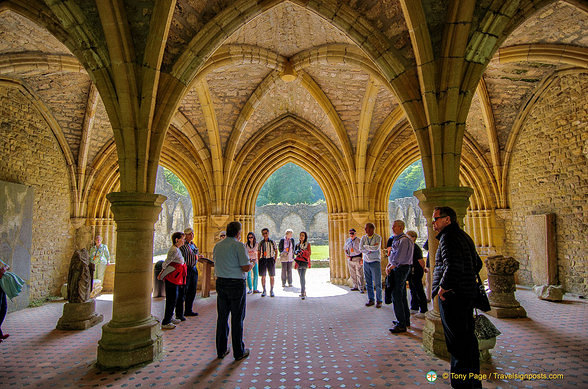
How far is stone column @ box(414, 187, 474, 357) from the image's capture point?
3.34m

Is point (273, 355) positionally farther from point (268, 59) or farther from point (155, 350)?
point (268, 59)

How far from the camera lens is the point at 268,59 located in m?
6.45

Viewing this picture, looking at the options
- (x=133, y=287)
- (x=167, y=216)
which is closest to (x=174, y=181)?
(x=167, y=216)

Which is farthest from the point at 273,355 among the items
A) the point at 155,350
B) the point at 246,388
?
the point at 155,350

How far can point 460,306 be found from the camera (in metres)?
2.30

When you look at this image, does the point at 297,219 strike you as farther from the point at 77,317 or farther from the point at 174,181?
the point at 77,317

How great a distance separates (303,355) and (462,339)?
68.6 inches

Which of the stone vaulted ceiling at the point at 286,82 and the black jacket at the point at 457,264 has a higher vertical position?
the stone vaulted ceiling at the point at 286,82

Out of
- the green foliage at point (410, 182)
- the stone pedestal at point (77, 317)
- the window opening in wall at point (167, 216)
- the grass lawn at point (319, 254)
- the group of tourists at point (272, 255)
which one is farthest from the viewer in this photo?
the green foliage at point (410, 182)

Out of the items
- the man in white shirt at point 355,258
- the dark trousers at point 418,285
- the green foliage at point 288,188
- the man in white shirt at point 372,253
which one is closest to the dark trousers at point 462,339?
the dark trousers at point 418,285

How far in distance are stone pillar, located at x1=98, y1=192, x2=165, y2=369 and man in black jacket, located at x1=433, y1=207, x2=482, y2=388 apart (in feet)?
9.49

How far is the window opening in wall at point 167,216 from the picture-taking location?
1778 cm

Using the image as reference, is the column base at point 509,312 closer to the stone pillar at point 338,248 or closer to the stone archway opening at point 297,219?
the stone archway opening at point 297,219

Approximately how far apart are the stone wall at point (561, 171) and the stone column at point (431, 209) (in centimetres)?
447
